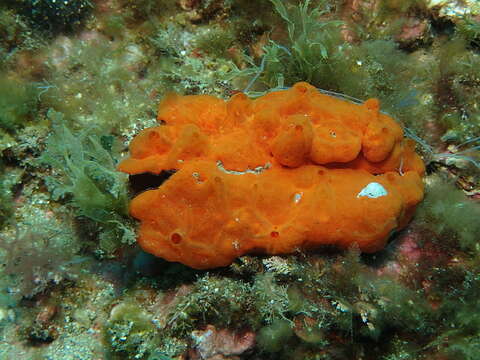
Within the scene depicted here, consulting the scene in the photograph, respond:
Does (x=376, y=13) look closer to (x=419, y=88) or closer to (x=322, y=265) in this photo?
(x=419, y=88)

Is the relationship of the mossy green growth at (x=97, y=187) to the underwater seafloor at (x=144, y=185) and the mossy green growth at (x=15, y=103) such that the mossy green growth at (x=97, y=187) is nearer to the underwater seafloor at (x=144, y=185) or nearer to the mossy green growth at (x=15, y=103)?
the underwater seafloor at (x=144, y=185)

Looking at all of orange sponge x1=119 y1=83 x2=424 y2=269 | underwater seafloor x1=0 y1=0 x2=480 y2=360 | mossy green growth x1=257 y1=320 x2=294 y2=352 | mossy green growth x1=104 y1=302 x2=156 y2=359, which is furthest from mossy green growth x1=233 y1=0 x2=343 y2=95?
mossy green growth x1=104 y1=302 x2=156 y2=359

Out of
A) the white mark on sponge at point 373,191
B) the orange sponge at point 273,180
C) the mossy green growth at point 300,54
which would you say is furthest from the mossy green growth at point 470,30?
the white mark on sponge at point 373,191

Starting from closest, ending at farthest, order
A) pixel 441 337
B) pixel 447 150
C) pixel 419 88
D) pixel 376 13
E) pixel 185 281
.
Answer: pixel 441 337 → pixel 185 281 → pixel 447 150 → pixel 419 88 → pixel 376 13

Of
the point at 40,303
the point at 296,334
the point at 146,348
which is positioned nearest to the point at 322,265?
the point at 296,334

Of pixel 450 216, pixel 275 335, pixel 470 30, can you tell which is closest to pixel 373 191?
pixel 450 216

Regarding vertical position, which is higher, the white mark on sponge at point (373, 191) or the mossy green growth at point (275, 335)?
the white mark on sponge at point (373, 191)

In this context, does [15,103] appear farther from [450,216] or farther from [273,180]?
[450,216]
